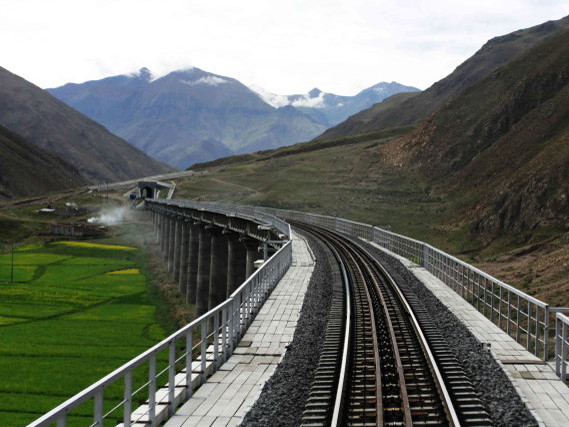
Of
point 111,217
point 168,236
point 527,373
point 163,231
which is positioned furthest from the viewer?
point 111,217

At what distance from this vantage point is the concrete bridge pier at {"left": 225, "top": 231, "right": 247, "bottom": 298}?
176 ft

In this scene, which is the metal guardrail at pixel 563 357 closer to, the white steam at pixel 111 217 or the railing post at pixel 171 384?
the railing post at pixel 171 384

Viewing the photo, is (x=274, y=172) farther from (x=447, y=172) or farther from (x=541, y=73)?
(x=541, y=73)

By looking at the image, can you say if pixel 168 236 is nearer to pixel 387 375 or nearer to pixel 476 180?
pixel 476 180

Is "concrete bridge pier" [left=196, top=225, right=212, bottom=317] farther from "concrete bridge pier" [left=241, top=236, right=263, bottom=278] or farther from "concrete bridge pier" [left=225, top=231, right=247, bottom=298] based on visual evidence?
"concrete bridge pier" [left=241, top=236, right=263, bottom=278]

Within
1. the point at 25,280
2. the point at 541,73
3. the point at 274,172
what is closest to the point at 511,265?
the point at 25,280

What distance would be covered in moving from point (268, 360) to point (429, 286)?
13777 millimetres

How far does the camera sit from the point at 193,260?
2896 inches

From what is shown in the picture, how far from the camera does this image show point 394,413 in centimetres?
1032

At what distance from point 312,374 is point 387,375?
5.05 feet

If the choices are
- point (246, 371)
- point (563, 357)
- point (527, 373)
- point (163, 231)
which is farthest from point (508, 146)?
point (246, 371)

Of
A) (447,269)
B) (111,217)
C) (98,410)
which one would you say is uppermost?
(111,217)

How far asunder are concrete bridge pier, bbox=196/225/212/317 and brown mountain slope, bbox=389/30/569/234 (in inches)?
1150

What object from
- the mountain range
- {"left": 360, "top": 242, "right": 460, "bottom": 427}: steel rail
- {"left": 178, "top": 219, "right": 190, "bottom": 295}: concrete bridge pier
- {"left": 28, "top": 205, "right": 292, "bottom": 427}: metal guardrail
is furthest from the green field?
the mountain range
